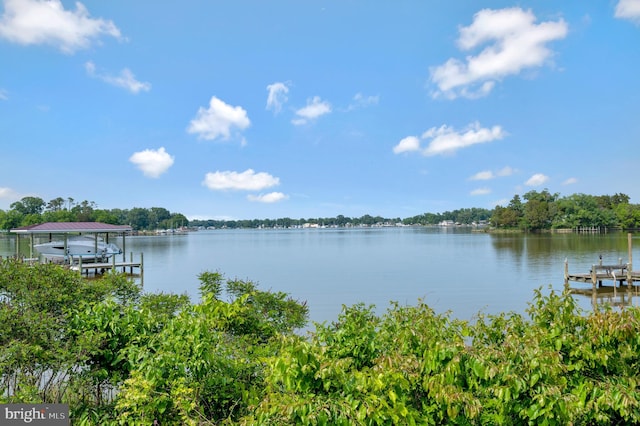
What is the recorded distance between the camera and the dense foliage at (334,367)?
10.2 ft

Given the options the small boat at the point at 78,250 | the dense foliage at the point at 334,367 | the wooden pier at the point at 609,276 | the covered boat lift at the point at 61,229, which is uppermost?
the covered boat lift at the point at 61,229

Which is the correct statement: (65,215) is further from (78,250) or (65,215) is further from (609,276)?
(609,276)

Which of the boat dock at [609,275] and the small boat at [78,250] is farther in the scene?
the small boat at [78,250]

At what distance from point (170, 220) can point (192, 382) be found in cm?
18266

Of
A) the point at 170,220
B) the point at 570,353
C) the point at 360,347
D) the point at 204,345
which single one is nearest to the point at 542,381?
the point at 570,353

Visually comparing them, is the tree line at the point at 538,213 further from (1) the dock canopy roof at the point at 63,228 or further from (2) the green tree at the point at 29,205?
(1) the dock canopy roof at the point at 63,228

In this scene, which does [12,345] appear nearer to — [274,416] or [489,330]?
[274,416]

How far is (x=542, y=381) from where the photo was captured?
128 inches

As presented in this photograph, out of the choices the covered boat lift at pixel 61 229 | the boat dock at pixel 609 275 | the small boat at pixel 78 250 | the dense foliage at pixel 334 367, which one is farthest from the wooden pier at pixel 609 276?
the small boat at pixel 78 250

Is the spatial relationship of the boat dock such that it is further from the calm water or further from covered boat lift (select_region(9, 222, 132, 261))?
covered boat lift (select_region(9, 222, 132, 261))

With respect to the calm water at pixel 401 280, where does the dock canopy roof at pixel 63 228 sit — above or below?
above

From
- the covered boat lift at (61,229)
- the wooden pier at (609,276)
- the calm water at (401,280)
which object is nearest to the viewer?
the calm water at (401,280)

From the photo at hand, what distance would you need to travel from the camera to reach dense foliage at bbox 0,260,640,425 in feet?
10.2

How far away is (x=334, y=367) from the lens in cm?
307
